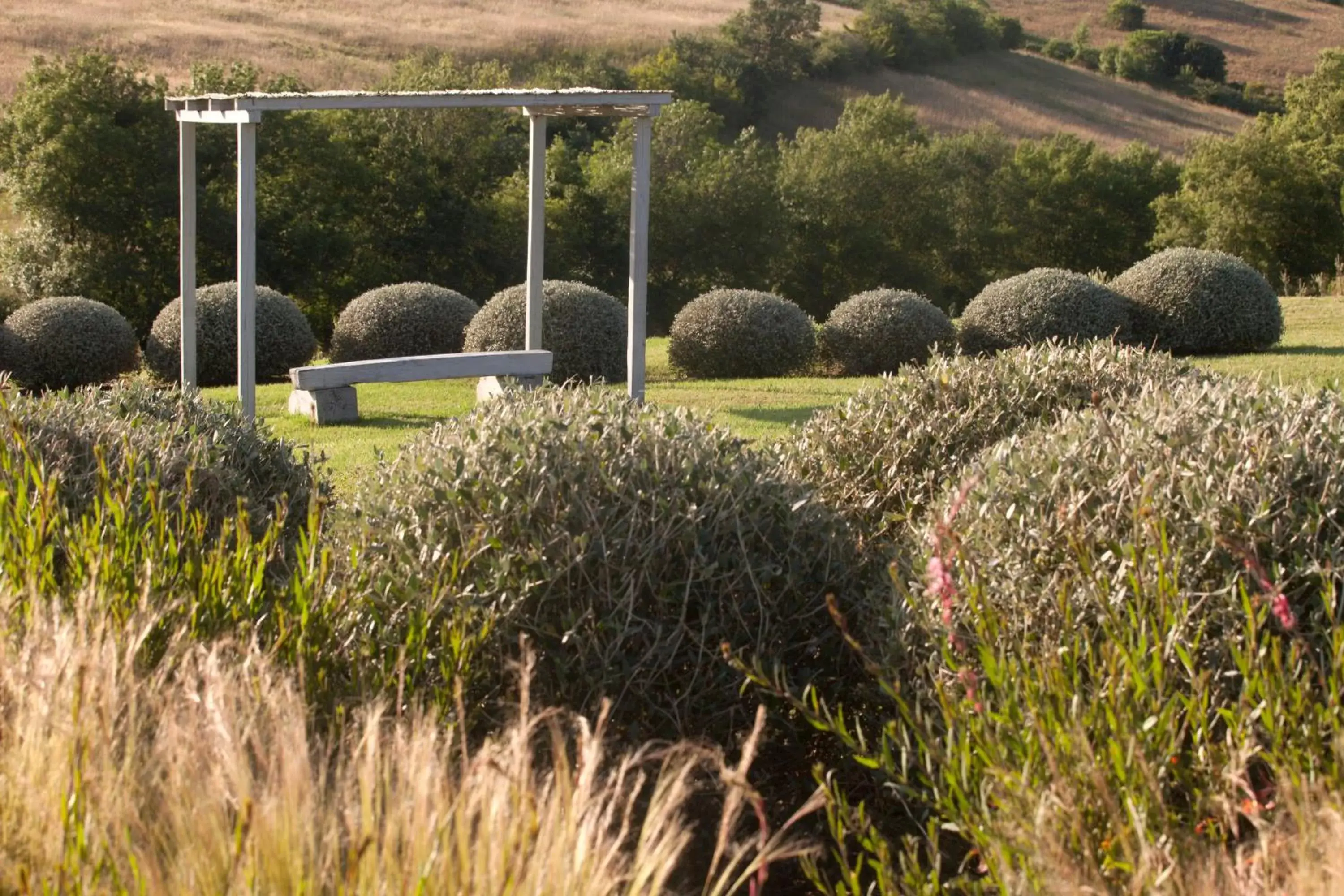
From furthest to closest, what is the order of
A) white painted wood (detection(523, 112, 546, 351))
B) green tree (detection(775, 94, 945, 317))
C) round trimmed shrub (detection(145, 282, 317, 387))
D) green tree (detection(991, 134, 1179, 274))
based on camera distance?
1. green tree (detection(991, 134, 1179, 274))
2. green tree (detection(775, 94, 945, 317))
3. round trimmed shrub (detection(145, 282, 317, 387))
4. white painted wood (detection(523, 112, 546, 351))

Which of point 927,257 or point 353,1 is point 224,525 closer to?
point 927,257

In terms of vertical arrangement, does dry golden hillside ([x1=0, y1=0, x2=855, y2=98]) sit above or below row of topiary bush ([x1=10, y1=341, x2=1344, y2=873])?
above

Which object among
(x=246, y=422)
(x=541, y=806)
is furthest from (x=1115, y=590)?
(x=246, y=422)

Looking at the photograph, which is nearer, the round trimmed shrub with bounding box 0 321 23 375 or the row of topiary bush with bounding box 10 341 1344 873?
the row of topiary bush with bounding box 10 341 1344 873

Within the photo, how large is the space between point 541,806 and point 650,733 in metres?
1.45

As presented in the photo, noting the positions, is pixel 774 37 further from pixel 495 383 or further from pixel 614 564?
pixel 614 564

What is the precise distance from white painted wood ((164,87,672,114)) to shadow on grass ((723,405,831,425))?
8.05ft

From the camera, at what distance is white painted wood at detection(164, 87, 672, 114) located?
9.00m

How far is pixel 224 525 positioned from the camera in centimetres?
317

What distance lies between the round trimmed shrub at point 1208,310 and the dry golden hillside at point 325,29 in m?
30.4

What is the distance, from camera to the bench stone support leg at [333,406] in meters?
10.9

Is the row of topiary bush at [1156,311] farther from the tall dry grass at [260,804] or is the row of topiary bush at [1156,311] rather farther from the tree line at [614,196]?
the tall dry grass at [260,804]

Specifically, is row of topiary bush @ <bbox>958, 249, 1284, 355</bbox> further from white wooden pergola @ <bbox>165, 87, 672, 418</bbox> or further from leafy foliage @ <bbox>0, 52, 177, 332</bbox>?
leafy foliage @ <bbox>0, 52, 177, 332</bbox>

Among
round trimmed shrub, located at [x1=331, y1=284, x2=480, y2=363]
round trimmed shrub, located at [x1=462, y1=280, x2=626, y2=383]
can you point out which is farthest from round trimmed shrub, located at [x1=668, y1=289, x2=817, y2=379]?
round trimmed shrub, located at [x1=331, y1=284, x2=480, y2=363]
